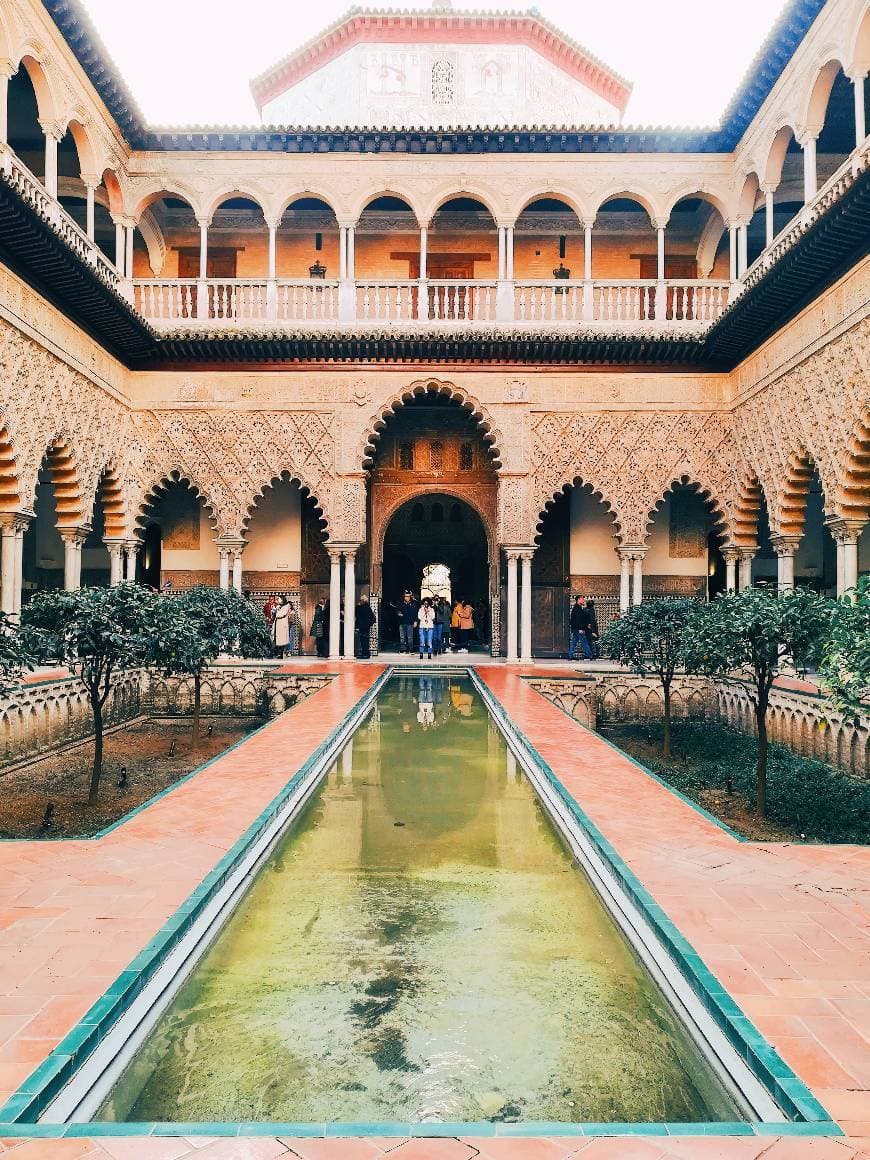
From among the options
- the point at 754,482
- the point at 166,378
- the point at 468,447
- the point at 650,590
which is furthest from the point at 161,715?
the point at 754,482

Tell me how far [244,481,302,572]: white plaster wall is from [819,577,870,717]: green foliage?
36.5ft

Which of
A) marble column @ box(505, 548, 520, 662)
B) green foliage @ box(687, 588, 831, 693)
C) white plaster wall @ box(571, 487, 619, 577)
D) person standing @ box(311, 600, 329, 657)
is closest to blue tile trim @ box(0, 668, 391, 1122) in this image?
green foliage @ box(687, 588, 831, 693)

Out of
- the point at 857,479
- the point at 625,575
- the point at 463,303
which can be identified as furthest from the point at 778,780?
the point at 463,303

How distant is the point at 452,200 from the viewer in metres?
13.5

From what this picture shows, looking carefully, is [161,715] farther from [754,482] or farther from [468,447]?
[754,482]

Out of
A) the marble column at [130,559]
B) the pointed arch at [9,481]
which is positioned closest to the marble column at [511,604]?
the marble column at [130,559]

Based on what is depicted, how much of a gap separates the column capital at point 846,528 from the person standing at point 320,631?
318 inches

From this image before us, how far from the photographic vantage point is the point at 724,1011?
2.18 metres

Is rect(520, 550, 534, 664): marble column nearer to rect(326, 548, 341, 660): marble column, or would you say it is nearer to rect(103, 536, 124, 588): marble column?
rect(326, 548, 341, 660): marble column

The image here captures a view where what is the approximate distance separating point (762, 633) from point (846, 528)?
13.5 feet

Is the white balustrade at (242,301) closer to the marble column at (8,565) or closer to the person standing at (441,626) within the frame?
the marble column at (8,565)

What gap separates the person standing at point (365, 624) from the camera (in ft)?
44.4

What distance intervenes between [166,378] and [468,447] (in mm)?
5361

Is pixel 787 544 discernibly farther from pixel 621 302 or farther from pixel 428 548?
pixel 428 548
